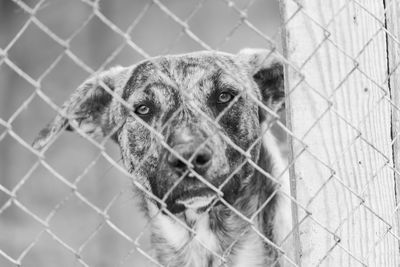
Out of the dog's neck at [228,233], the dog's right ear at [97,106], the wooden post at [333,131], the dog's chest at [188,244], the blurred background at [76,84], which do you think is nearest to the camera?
the wooden post at [333,131]

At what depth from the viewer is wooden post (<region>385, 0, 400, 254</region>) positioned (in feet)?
9.06

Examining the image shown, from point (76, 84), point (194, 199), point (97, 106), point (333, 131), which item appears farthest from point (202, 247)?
point (76, 84)

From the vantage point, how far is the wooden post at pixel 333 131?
255 centimetres

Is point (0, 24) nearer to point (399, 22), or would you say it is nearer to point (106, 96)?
point (106, 96)

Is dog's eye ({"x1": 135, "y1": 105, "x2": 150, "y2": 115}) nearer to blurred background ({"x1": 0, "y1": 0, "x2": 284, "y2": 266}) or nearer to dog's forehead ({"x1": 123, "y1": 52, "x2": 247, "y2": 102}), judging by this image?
dog's forehead ({"x1": 123, "y1": 52, "x2": 247, "y2": 102})

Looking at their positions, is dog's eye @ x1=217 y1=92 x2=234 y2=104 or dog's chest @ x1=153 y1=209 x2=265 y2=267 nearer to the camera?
dog's chest @ x1=153 y1=209 x2=265 y2=267

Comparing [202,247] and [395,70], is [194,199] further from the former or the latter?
[395,70]

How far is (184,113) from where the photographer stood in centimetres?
313

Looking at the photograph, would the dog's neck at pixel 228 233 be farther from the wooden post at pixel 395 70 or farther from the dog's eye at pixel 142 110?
the wooden post at pixel 395 70

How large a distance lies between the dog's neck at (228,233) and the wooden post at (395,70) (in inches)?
27.0

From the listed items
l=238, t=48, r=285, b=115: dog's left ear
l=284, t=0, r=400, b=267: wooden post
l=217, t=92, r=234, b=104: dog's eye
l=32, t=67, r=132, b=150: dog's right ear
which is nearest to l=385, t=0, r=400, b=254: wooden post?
l=284, t=0, r=400, b=267: wooden post

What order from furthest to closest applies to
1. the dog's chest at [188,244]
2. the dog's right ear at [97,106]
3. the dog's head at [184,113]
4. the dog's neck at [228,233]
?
the dog's right ear at [97,106]
the dog's chest at [188,244]
the dog's neck at [228,233]
the dog's head at [184,113]

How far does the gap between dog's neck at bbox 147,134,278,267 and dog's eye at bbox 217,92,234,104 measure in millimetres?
313

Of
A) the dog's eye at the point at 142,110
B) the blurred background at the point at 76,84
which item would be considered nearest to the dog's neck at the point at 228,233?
the dog's eye at the point at 142,110
